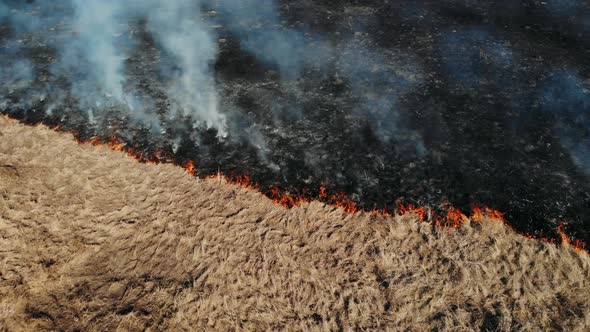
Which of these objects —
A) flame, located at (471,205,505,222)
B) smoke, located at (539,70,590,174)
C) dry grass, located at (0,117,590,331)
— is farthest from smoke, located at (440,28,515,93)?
dry grass, located at (0,117,590,331)

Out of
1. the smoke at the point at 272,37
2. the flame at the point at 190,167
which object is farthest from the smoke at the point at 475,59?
the flame at the point at 190,167

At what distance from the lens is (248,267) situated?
3.08m

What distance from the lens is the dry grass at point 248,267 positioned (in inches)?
110

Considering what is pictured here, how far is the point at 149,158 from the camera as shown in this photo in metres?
4.06

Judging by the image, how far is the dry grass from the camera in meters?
2.79

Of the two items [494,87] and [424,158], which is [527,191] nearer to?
[424,158]

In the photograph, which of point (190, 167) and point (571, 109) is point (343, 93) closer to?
point (190, 167)

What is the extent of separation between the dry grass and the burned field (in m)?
0.40

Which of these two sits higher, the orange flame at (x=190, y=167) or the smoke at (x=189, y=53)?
the smoke at (x=189, y=53)

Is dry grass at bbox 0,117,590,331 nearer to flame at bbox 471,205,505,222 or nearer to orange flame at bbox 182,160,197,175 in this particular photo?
flame at bbox 471,205,505,222

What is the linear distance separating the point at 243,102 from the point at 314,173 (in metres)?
1.60

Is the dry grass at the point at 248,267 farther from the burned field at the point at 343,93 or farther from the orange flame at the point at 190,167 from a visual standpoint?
the burned field at the point at 343,93

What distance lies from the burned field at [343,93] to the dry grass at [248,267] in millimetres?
402

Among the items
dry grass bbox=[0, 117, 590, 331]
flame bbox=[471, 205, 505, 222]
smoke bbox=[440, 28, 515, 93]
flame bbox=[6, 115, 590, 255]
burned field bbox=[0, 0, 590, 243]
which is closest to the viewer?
dry grass bbox=[0, 117, 590, 331]
